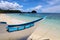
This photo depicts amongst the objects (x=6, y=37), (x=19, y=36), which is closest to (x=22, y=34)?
(x=19, y=36)

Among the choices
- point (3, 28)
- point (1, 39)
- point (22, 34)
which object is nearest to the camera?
point (1, 39)

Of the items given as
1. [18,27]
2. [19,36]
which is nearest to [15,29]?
[18,27]

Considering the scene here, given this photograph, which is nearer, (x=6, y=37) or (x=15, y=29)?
(x=6, y=37)

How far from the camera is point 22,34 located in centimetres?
618

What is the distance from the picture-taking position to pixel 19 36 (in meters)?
6.00

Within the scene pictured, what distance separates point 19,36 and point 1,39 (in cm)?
82

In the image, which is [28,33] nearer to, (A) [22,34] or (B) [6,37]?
(A) [22,34]

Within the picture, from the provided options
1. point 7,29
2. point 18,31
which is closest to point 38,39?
point 18,31

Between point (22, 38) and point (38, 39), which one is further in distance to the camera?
point (38, 39)

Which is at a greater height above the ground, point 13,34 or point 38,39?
point 13,34

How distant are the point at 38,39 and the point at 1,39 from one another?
1.93 meters

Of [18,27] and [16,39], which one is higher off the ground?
[18,27]

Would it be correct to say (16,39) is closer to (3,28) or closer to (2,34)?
(2,34)

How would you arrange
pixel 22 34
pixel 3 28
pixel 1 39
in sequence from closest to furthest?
pixel 1 39 → pixel 22 34 → pixel 3 28
